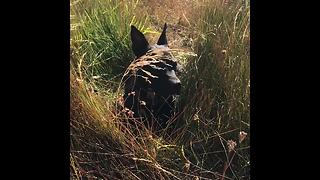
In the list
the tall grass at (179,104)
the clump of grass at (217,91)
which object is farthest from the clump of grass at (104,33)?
the clump of grass at (217,91)

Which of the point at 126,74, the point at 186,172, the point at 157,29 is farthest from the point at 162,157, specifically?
the point at 157,29

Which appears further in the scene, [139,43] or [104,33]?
[104,33]

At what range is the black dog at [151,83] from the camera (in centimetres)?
250

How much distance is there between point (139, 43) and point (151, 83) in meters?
0.18

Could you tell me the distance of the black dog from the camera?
2495 mm

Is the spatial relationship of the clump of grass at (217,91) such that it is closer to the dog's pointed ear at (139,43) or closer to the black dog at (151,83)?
the black dog at (151,83)

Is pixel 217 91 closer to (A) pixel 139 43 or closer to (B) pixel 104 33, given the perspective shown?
(A) pixel 139 43

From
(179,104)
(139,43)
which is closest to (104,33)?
(139,43)

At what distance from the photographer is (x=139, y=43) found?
2.55 metres
